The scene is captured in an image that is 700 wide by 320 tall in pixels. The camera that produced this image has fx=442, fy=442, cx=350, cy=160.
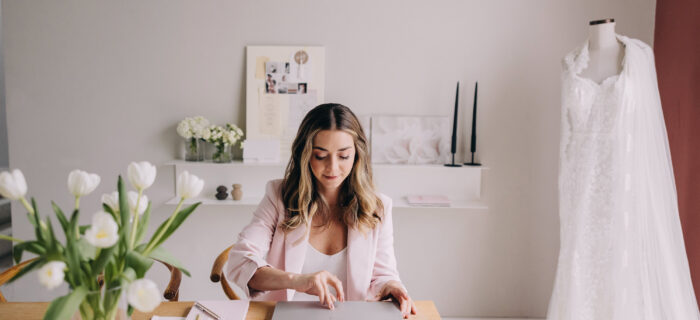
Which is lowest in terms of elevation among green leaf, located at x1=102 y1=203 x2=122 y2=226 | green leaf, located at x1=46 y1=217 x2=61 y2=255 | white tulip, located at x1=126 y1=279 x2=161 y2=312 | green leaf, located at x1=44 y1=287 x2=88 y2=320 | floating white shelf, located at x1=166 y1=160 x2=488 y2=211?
floating white shelf, located at x1=166 y1=160 x2=488 y2=211

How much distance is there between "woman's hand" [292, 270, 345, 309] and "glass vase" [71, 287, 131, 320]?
52 cm

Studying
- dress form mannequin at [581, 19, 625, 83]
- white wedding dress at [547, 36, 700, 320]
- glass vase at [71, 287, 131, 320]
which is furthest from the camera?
dress form mannequin at [581, 19, 625, 83]

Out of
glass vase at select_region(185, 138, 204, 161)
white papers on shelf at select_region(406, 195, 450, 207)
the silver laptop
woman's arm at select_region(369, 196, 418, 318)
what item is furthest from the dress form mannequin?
glass vase at select_region(185, 138, 204, 161)

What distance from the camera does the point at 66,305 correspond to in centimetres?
74

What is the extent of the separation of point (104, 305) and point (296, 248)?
2.58ft

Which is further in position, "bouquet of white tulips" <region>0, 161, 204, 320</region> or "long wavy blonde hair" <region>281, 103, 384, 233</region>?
"long wavy blonde hair" <region>281, 103, 384, 233</region>

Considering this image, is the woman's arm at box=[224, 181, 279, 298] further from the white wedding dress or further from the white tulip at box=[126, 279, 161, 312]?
the white wedding dress

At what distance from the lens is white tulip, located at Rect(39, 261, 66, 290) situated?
0.69 metres

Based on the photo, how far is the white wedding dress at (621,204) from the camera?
74.5 inches

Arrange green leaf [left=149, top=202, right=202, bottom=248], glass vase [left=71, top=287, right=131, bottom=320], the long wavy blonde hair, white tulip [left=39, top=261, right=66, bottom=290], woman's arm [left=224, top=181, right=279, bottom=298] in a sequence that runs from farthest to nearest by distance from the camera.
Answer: the long wavy blonde hair → woman's arm [left=224, top=181, right=279, bottom=298] → green leaf [left=149, top=202, right=202, bottom=248] → glass vase [left=71, top=287, right=131, bottom=320] → white tulip [left=39, top=261, right=66, bottom=290]

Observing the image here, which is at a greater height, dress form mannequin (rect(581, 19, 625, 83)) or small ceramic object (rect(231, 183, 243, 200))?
dress form mannequin (rect(581, 19, 625, 83))

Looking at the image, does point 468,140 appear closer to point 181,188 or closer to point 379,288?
point 379,288

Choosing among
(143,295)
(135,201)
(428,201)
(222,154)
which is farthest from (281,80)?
(143,295)

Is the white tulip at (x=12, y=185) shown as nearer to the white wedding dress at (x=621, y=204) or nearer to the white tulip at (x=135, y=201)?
the white tulip at (x=135, y=201)
